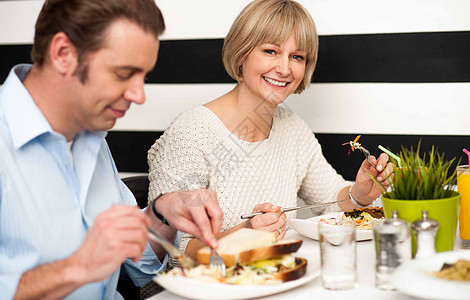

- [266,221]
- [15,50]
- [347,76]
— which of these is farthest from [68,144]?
[15,50]

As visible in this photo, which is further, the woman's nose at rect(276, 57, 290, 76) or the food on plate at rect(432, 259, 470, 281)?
the woman's nose at rect(276, 57, 290, 76)

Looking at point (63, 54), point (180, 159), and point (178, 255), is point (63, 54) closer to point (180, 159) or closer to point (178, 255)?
point (178, 255)

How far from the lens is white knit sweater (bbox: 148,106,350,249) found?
1.90 m

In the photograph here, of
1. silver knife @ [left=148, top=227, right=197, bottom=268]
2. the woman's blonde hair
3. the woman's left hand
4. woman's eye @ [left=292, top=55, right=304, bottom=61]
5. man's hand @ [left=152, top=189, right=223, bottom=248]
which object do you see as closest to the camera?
silver knife @ [left=148, top=227, right=197, bottom=268]

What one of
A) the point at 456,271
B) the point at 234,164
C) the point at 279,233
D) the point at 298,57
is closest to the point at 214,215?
the point at 279,233

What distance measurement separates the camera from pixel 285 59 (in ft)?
6.63

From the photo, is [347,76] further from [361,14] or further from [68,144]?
[68,144]

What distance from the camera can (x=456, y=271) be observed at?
3.34ft

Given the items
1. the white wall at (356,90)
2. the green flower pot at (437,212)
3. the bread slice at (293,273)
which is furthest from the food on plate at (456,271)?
the white wall at (356,90)

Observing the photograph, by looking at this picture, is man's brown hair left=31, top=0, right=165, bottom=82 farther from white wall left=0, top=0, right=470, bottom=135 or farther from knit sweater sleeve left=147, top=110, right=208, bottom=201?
white wall left=0, top=0, right=470, bottom=135

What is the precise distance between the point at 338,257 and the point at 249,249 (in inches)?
6.8

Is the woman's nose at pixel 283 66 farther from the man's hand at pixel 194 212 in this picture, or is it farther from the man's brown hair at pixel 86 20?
the man's brown hair at pixel 86 20

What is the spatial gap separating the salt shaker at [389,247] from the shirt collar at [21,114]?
0.70 m

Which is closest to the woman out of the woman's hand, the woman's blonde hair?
the woman's blonde hair
